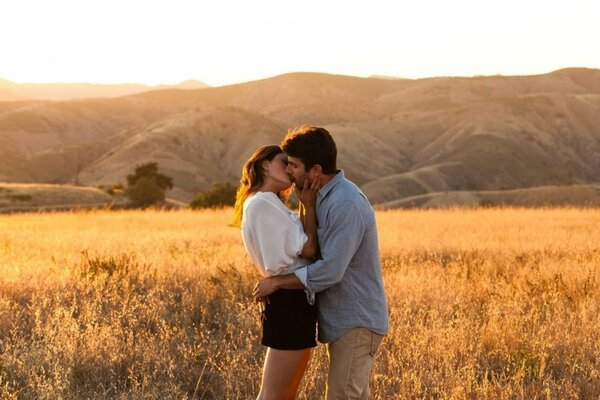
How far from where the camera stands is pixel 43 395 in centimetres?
462

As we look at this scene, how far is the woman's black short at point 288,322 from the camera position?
3613 mm

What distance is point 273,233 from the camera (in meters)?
3.57

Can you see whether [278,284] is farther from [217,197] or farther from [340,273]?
[217,197]

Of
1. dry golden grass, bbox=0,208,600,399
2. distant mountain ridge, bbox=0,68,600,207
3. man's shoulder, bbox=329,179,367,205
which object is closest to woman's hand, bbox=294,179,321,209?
man's shoulder, bbox=329,179,367,205

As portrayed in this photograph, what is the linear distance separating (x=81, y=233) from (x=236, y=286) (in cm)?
810

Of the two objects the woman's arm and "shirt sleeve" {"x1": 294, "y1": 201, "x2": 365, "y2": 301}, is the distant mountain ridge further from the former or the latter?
"shirt sleeve" {"x1": 294, "y1": 201, "x2": 365, "y2": 301}

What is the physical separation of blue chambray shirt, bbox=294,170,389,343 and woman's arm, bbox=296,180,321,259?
35 millimetres

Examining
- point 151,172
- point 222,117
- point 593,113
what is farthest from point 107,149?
point 593,113

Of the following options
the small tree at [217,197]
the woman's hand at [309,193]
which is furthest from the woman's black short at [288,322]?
the small tree at [217,197]

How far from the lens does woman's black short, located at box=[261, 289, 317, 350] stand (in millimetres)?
3613

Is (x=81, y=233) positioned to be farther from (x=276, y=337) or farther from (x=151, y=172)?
(x=151, y=172)

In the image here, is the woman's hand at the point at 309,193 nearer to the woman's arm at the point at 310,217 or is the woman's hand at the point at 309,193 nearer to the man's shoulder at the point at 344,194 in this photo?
the woman's arm at the point at 310,217

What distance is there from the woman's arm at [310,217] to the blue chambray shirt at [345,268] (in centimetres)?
3

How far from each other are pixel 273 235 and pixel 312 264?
0.28m
